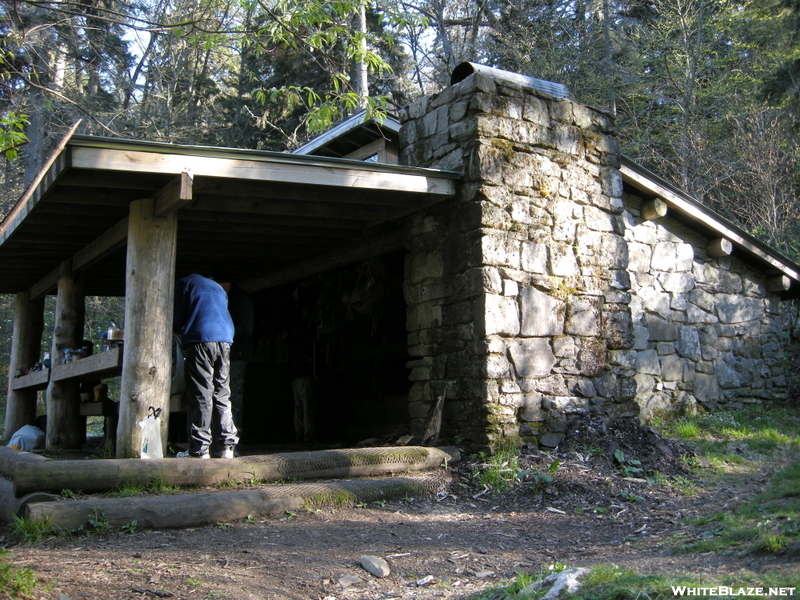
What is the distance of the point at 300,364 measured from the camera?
10859mm

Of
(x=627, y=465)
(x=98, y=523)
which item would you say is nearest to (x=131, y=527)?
(x=98, y=523)

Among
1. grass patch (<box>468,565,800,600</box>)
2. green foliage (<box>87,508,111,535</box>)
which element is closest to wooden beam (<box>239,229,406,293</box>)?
green foliage (<box>87,508,111,535</box>)

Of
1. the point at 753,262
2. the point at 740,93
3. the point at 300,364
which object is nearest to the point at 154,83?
the point at 300,364

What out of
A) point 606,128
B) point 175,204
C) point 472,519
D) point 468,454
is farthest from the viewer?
point 606,128

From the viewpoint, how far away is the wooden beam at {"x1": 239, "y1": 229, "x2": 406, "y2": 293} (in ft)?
26.0

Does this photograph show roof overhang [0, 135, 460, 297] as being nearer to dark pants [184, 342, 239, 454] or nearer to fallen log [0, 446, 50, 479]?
dark pants [184, 342, 239, 454]

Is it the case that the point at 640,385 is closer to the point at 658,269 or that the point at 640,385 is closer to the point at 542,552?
the point at 658,269

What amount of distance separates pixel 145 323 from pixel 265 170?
1.64m

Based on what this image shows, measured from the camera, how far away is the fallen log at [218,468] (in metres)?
5.09

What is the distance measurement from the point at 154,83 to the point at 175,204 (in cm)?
1720

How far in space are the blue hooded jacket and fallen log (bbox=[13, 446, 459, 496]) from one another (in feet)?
3.63

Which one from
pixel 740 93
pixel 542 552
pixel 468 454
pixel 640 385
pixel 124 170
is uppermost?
pixel 740 93

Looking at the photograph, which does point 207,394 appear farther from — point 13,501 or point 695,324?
point 695,324

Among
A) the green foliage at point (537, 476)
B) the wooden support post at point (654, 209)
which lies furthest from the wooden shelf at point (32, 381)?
the wooden support post at point (654, 209)
